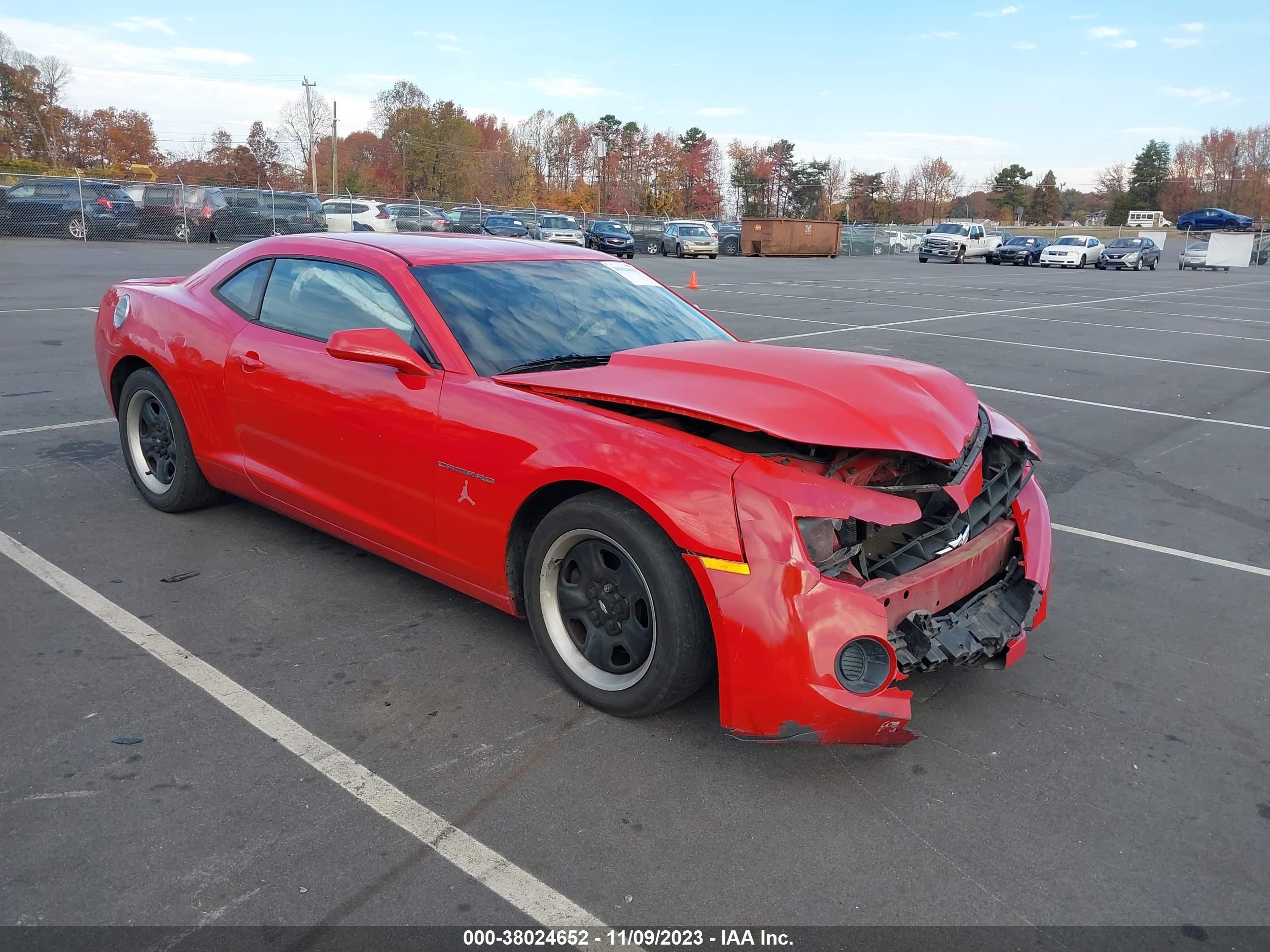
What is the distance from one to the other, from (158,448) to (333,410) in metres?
1.71

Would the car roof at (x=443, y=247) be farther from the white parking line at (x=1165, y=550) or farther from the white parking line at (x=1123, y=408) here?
the white parking line at (x=1123, y=408)

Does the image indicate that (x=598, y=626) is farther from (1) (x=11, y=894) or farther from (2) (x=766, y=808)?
(1) (x=11, y=894)

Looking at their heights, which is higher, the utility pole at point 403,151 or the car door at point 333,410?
the utility pole at point 403,151

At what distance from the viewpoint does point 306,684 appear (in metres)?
3.37

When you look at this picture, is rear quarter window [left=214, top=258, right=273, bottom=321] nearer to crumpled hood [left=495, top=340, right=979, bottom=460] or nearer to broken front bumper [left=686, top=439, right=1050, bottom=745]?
crumpled hood [left=495, top=340, right=979, bottom=460]

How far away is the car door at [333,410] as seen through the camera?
12.0ft

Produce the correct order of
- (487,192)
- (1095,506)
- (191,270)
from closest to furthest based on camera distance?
(1095,506), (191,270), (487,192)

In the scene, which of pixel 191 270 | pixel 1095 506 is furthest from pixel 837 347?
pixel 191 270

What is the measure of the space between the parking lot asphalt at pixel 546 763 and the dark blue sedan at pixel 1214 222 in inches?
3506

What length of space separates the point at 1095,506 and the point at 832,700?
393 centimetres

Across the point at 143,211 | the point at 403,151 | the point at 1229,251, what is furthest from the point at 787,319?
the point at 403,151

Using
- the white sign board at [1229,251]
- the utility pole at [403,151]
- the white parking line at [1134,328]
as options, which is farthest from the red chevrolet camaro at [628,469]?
the utility pole at [403,151]

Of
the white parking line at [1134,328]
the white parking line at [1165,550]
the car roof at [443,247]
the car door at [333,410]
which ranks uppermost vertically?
the car roof at [443,247]

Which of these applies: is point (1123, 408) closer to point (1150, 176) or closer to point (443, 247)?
point (443, 247)
